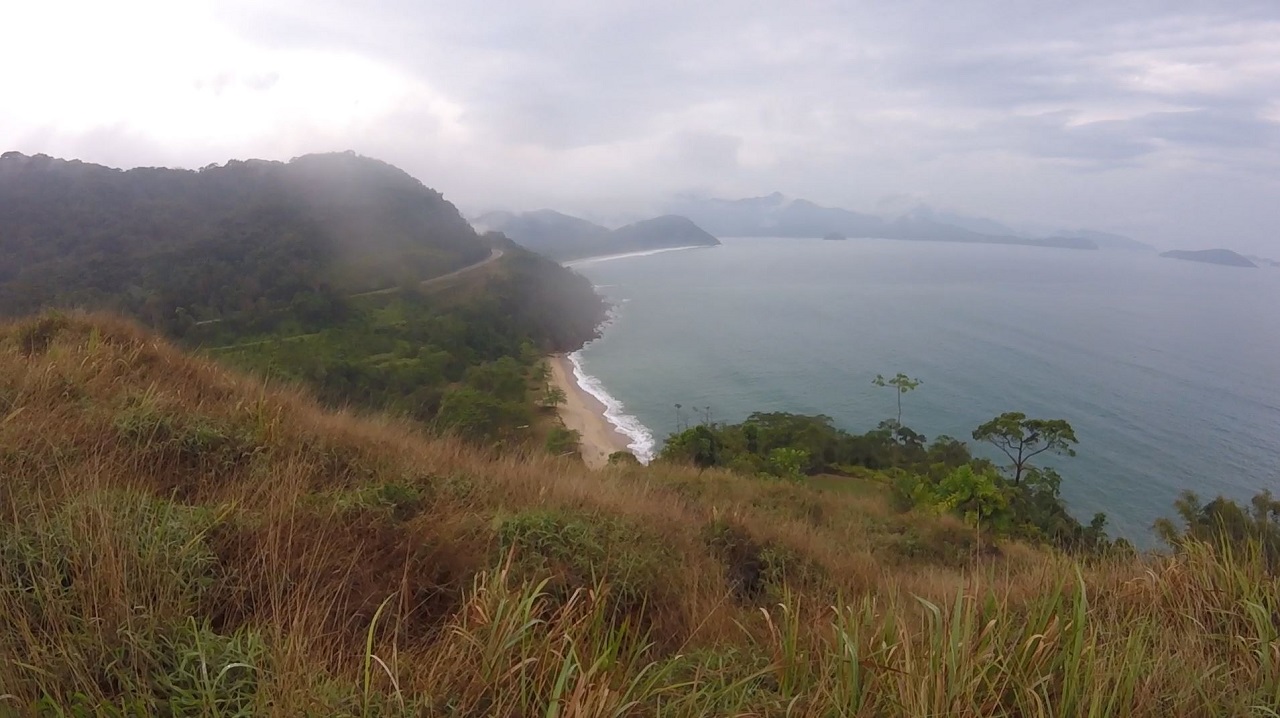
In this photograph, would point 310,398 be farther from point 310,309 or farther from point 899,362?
point 899,362

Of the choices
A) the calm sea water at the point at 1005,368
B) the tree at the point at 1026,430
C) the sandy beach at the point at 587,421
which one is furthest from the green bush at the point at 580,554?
the tree at the point at 1026,430

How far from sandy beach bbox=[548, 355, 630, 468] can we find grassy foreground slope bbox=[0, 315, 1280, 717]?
2208cm

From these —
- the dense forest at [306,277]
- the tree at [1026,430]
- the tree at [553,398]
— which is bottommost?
the tree at [553,398]

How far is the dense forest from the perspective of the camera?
34.4m

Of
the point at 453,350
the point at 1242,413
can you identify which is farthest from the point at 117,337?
the point at 1242,413

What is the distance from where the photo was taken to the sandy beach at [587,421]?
30281 millimetres

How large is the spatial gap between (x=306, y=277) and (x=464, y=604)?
185 ft

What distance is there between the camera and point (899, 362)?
4931 cm

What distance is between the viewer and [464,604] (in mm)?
2275

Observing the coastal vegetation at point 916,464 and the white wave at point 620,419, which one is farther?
the white wave at point 620,419

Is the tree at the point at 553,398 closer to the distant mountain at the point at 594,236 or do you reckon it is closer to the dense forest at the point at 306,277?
the dense forest at the point at 306,277

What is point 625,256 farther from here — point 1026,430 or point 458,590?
point 458,590

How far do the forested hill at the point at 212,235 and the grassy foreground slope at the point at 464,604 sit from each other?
29.0 meters

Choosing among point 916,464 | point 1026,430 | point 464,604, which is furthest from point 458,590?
point 1026,430
